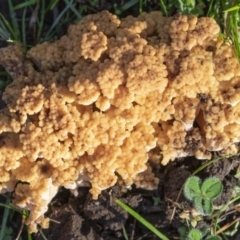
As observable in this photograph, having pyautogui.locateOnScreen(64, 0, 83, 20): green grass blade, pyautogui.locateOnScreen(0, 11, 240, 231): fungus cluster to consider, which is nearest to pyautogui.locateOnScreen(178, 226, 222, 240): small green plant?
pyautogui.locateOnScreen(0, 11, 240, 231): fungus cluster

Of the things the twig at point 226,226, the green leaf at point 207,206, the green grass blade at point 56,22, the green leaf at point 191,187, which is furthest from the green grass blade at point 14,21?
the twig at point 226,226

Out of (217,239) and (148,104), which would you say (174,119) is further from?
(217,239)

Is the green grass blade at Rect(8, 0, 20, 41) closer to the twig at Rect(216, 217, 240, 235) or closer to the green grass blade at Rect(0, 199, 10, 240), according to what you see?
the green grass blade at Rect(0, 199, 10, 240)


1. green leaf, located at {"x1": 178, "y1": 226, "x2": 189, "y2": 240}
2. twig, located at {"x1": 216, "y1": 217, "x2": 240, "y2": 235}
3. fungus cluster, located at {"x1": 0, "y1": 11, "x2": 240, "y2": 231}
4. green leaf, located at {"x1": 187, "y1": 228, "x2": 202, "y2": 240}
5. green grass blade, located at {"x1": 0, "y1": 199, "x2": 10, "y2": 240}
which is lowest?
twig, located at {"x1": 216, "y1": 217, "x2": 240, "y2": 235}

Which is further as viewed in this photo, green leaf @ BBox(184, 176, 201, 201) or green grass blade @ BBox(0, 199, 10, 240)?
green grass blade @ BBox(0, 199, 10, 240)

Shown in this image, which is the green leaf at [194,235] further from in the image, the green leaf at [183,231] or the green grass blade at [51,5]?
the green grass blade at [51,5]
